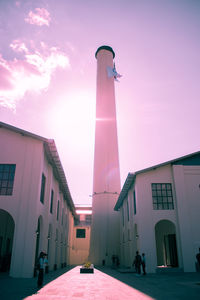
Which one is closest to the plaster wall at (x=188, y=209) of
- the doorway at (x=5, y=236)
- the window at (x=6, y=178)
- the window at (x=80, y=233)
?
the window at (x=6, y=178)

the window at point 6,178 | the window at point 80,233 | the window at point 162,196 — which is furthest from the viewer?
the window at point 80,233

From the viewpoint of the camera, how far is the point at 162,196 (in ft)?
62.8

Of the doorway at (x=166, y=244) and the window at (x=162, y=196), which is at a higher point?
the window at (x=162, y=196)

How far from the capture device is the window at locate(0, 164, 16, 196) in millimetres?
15023

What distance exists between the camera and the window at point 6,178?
15.0 metres

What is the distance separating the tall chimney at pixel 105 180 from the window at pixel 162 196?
13.4 m

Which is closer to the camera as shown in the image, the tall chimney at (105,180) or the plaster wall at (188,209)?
the plaster wall at (188,209)

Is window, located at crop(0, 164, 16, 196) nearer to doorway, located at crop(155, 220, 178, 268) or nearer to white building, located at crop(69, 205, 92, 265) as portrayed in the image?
doorway, located at crop(155, 220, 178, 268)

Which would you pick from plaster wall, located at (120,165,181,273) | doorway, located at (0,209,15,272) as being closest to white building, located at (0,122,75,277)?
doorway, located at (0,209,15,272)

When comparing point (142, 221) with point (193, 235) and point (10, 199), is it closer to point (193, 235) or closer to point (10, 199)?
point (193, 235)

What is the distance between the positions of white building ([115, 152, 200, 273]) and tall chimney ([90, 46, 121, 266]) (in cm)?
1096

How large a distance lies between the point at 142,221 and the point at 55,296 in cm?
1090

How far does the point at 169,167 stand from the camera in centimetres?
2002

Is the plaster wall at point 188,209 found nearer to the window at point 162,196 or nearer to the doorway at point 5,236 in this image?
the window at point 162,196
